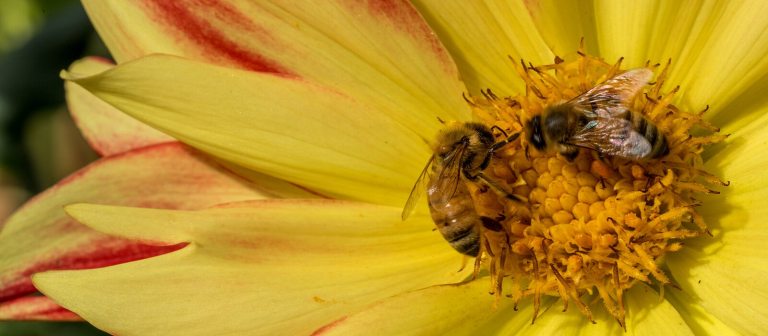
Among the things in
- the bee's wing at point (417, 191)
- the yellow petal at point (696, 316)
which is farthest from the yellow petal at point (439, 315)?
the yellow petal at point (696, 316)

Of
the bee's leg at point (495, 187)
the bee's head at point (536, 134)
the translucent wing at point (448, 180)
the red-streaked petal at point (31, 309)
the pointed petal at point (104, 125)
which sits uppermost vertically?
the pointed petal at point (104, 125)

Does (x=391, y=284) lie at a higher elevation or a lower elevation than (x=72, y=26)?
lower

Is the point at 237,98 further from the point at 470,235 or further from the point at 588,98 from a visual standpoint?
the point at 588,98

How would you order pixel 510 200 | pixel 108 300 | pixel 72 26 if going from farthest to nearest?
pixel 72 26, pixel 510 200, pixel 108 300

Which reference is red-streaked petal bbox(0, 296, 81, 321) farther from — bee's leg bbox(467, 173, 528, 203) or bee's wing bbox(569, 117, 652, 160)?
bee's wing bbox(569, 117, 652, 160)

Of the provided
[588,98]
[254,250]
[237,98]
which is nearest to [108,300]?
[254,250]

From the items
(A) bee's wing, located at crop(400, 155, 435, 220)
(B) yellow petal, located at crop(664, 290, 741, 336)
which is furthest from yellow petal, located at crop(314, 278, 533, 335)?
(B) yellow petal, located at crop(664, 290, 741, 336)

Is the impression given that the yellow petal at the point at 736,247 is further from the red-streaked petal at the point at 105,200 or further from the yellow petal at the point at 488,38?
the red-streaked petal at the point at 105,200

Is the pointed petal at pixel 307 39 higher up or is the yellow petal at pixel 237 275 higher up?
the pointed petal at pixel 307 39
